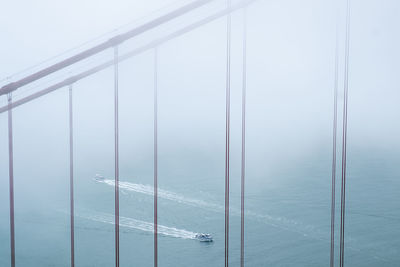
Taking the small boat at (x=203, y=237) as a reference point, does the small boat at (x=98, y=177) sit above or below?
above

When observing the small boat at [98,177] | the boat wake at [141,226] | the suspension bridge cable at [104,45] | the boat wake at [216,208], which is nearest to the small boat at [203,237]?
the boat wake at [141,226]

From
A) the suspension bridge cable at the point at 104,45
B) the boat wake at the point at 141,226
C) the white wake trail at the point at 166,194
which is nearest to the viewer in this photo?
the suspension bridge cable at the point at 104,45

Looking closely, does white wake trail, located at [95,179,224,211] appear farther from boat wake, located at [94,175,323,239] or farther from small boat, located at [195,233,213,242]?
small boat, located at [195,233,213,242]

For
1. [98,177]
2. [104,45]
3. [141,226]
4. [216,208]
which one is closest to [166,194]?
[216,208]

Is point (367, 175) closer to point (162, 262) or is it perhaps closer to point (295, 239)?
point (295, 239)

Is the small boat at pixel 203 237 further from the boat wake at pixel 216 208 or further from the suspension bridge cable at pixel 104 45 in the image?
the suspension bridge cable at pixel 104 45

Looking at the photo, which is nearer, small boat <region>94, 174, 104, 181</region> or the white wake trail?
the white wake trail

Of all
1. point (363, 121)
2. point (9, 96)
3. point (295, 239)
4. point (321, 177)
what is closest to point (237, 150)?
point (321, 177)

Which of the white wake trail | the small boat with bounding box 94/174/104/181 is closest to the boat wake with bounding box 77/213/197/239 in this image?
the white wake trail

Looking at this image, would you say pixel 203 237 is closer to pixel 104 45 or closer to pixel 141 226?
pixel 141 226

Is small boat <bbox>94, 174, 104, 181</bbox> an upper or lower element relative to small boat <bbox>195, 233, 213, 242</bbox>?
upper

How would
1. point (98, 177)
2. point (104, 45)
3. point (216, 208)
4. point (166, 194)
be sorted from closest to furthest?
point (104, 45), point (216, 208), point (166, 194), point (98, 177)
